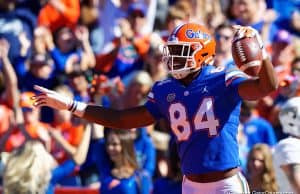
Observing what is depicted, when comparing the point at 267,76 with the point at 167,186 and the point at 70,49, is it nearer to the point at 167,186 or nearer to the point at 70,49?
the point at 167,186

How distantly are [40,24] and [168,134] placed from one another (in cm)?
279

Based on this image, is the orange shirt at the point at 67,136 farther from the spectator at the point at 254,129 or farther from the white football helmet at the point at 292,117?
the white football helmet at the point at 292,117

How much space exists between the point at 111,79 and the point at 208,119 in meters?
4.21

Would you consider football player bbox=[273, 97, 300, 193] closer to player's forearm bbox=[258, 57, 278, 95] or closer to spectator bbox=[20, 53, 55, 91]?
player's forearm bbox=[258, 57, 278, 95]

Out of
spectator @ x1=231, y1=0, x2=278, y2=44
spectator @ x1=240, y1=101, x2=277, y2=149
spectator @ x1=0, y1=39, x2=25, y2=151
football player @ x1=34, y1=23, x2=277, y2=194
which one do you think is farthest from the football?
spectator @ x1=231, y1=0, x2=278, y2=44

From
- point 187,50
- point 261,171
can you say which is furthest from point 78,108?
point 261,171

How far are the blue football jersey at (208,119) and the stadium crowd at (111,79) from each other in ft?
2.84

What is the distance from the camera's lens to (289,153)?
5621 mm

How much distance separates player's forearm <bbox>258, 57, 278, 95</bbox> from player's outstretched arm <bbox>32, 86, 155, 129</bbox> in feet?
3.79

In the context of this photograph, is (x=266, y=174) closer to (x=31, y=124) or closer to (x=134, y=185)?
(x=134, y=185)

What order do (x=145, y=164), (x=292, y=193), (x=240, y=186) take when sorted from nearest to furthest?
(x=240, y=186), (x=292, y=193), (x=145, y=164)

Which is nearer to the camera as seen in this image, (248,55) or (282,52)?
(248,55)

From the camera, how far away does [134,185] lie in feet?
23.3

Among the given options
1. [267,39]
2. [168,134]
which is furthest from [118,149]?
[267,39]
